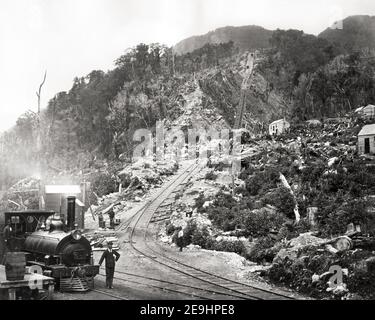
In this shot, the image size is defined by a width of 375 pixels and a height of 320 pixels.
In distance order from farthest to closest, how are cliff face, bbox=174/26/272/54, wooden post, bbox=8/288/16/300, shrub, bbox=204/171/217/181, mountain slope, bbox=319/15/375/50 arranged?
cliff face, bbox=174/26/272/54 → mountain slope, bbox=319/15/375/50 → shrub, bbox=204/171/217/181 → wooden post, bbox=8/288/16/300

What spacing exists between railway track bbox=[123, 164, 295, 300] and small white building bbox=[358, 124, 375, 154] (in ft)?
49.2

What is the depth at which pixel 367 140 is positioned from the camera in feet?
105

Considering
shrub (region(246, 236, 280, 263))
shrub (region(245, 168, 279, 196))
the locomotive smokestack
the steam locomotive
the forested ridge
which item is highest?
the forested ridge

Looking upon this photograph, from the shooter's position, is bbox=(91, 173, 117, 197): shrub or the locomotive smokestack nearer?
the locomotive smokestack

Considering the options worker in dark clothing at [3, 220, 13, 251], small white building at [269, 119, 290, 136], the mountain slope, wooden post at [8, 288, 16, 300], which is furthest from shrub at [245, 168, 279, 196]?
the mountain slope

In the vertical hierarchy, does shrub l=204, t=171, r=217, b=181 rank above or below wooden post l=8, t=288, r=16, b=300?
above

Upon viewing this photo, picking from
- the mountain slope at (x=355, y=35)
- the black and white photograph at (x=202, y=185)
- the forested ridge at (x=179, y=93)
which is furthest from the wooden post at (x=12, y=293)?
the mountain slope at (x=355, y=35)

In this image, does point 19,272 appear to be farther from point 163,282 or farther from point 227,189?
point 227,189

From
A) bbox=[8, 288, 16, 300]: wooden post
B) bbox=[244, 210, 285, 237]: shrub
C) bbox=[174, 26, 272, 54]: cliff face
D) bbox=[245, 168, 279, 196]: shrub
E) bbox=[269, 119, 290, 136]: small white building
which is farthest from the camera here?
bbox=[174, 26, 272, 54]: cliff face

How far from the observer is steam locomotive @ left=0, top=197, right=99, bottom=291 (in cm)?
1298

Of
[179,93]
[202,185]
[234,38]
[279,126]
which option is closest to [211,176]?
[202,185]

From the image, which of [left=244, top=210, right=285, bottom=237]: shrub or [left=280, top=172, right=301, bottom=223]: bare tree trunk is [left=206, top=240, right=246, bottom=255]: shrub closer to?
[left=244, top=210, right=285, bottom=237]: shrub

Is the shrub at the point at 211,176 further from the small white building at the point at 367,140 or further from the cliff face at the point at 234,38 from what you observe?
the cliff face at the point at 234,38
